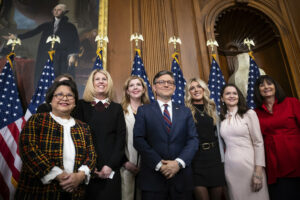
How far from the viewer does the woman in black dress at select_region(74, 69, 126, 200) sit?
5.77 ft

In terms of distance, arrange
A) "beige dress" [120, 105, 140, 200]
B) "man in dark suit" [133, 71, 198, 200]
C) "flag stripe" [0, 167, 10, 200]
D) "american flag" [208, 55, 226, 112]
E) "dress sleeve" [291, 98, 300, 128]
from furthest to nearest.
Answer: "american flag" [208, 55, 226, 112], "flag stripe" [0, 167, 10, 200], "dress sleeve" [291, 98, 300, 128], "beige dress" [120, 105, 140, 200], "man in dark suit" [133, 71, 198, 200]

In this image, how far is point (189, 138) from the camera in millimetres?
1823

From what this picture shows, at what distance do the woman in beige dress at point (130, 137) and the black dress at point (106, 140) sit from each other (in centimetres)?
24

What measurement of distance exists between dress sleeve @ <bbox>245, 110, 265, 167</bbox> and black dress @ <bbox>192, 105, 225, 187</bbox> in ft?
1.28

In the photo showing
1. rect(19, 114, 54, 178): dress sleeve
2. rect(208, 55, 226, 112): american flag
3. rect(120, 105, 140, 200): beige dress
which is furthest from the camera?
rect(208, 55, 226, 112): american flag

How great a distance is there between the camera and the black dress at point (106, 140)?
1.76 m

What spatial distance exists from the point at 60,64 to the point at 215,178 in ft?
13.5

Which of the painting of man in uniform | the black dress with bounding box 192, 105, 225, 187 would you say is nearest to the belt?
the black dress with bounding box 192, 105, 225, 187

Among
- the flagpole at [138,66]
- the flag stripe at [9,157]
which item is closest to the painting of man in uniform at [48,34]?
the flagpole at [138,66]

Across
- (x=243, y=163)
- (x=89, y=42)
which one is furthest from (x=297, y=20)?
(x=89, y=42)

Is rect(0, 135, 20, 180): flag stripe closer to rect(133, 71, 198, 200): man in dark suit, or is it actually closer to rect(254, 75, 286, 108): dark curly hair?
rect(133, 71, 198, 200): man in dark suit

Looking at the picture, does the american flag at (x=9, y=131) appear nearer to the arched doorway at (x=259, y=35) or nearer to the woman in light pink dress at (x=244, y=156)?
the woman in light pink dress at (x=244, y=156)

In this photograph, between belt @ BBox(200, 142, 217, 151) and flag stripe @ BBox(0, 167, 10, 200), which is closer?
belt @ BBox(200, 142, 217, 151)

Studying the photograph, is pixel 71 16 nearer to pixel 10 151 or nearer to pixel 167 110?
pixel 10 151
